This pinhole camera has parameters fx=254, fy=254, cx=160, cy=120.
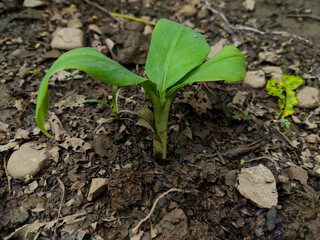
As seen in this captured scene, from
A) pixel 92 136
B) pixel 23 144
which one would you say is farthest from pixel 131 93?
pixel 23 144

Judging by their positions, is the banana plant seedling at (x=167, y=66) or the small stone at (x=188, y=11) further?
the small stone at (x=188, y=11)

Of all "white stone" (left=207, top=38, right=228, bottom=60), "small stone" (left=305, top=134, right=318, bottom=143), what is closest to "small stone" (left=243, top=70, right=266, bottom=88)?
"white stone" (left=207, top=38, right=228, bottom=60)

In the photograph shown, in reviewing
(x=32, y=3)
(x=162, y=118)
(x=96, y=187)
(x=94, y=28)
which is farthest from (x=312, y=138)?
(x=32, y=3)

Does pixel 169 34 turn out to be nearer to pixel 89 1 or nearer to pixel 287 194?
pixel 287 194

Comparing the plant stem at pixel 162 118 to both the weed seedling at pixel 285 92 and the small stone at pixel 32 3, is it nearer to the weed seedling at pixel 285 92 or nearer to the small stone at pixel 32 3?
the weed seedling at pixel 285 92

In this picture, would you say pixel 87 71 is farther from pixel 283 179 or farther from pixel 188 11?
pixel 188 11

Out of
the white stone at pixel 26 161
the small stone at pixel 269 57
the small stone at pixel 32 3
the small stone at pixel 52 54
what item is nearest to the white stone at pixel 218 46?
the small stone at pixel 269 57

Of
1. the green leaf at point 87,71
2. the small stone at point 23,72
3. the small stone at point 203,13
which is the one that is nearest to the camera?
the green leaf at point 87,71
